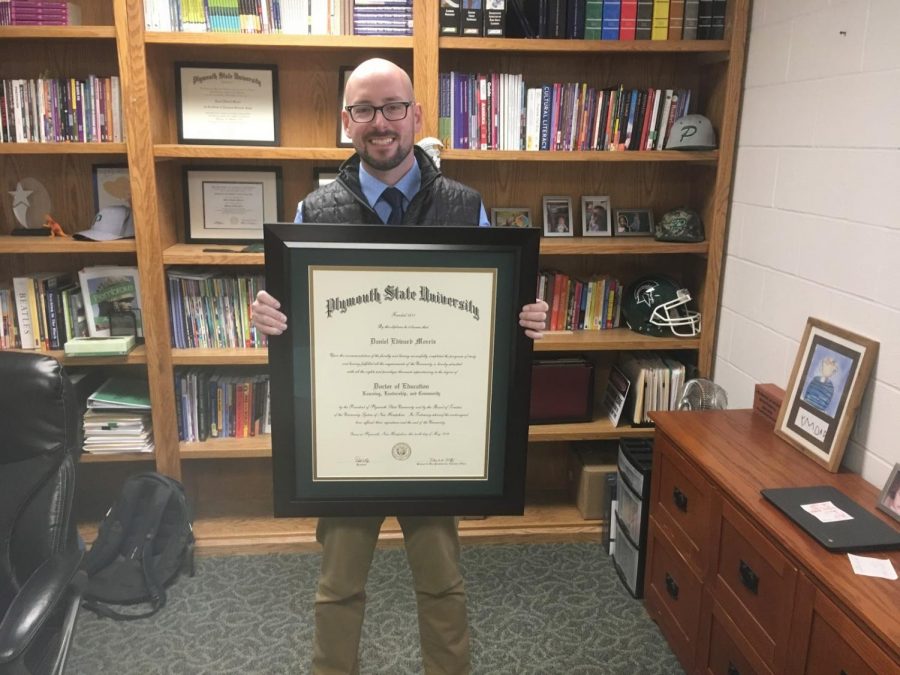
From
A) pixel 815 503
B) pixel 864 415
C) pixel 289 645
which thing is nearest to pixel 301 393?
pixel 289 645

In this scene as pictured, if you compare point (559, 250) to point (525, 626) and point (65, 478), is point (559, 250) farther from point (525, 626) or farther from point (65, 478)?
point (65, 478)

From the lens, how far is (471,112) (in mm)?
2609

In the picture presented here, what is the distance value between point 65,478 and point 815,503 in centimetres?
175

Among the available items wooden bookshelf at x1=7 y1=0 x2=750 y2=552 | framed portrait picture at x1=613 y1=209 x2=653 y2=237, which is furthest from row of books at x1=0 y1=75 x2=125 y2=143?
framed portrait picture at x1=613 y1=209 x2=653 y2=237

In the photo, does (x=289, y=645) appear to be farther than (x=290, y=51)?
No

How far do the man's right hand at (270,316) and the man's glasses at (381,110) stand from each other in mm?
465

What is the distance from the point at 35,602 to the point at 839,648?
5.30 feet

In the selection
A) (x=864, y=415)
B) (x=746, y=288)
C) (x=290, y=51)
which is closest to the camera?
(x=864, y=415)

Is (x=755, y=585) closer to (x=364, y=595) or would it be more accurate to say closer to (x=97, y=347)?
(x=364, y=595)

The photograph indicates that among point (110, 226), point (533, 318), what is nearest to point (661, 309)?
point (533, 318)

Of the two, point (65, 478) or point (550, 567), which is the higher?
point (65, 478)

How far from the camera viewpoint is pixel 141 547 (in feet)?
8.29

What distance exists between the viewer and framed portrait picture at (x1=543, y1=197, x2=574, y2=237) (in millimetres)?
2857

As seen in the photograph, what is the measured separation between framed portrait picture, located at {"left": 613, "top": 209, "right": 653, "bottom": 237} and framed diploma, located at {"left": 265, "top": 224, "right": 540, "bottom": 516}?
1.44 metres
